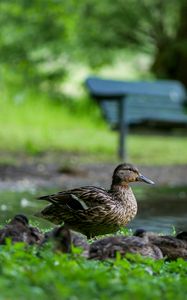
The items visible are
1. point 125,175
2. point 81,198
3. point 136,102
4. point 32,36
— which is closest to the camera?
point 81,198

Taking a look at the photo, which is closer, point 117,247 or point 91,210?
point 117,247

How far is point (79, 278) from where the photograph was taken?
6.08 metres

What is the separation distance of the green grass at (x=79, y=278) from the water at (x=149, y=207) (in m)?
4.28

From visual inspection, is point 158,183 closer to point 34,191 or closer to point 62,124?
point 34,191

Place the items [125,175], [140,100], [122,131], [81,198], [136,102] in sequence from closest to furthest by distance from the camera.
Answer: [81,198] → [125,175] → [122,131] → [136,102] → [140,100]

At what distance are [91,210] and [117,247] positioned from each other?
5.66 feet

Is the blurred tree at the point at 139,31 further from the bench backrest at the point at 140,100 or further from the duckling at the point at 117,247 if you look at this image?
the duckling at the point at 117,247

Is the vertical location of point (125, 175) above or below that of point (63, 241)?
above

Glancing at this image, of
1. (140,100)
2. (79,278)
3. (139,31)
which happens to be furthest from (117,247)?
(139,31)

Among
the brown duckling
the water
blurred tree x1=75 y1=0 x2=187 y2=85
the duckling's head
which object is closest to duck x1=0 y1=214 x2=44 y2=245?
the brown duckling

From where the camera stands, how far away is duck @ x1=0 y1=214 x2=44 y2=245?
741 centimetres

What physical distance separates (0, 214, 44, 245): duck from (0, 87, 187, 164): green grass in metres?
13.0

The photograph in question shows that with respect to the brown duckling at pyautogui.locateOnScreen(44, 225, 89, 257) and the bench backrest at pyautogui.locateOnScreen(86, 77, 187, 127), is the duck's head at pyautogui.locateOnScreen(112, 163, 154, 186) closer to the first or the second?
the brown duckling at pyautogui.locateOnScreen(44, 225, 89, 257)

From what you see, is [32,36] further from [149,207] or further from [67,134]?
[149,207]
